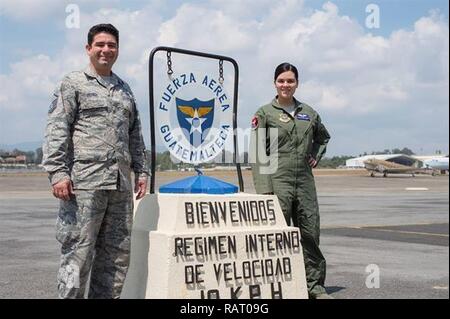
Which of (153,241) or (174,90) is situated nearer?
(153,241)

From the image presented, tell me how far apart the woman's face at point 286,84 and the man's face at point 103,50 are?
160 centimetres

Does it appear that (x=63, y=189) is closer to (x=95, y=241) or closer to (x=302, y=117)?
(x=95, y=241)

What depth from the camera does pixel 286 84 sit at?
5070mm

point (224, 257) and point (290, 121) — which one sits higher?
point (290, 121)

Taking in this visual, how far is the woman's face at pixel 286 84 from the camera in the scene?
506cm

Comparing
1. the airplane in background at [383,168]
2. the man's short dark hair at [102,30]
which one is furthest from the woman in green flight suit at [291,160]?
the airplane in background at [383,168]

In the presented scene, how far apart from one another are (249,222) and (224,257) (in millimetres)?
350

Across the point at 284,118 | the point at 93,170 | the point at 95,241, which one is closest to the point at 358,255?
the point at 284,118

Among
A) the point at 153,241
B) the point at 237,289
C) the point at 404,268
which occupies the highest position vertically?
the point at 153,241

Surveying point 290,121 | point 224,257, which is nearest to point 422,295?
point 290,121

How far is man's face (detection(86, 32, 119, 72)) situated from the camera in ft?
12.8

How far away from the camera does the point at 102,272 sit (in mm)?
4008

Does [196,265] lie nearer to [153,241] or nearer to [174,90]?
[153,241]

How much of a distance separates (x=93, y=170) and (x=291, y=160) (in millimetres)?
1839
